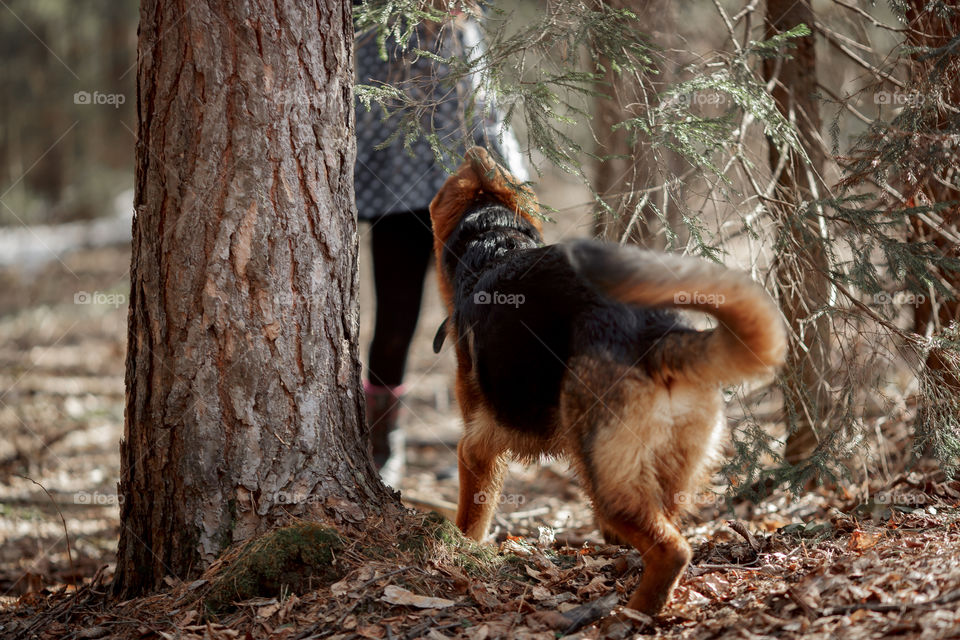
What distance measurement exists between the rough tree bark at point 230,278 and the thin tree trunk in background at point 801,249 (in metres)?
2.27

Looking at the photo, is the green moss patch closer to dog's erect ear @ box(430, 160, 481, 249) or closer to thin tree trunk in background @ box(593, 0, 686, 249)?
dog's erect ear @ box(430, 160, 481, 249)

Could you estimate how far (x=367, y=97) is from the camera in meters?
3.44

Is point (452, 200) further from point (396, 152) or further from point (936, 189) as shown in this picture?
point (936, 189)

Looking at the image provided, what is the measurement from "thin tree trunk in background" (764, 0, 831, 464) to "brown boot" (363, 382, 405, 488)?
7.87 ft

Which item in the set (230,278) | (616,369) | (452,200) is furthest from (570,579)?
(452,200)

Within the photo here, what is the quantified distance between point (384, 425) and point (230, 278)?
213cm

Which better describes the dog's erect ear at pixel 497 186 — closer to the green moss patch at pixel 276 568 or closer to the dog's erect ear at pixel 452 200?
→ the dog's erect ear at pixel 452 200

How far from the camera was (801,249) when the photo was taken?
3.74m

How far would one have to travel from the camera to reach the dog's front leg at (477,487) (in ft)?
11.4

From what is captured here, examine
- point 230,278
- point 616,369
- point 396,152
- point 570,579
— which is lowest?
point 570,579

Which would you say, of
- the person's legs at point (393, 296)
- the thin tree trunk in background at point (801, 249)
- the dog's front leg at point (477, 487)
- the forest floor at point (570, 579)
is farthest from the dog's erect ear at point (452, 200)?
the thin tree trunk in background at point (801, 249)

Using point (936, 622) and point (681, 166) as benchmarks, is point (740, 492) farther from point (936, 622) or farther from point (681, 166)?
point (681, 166)

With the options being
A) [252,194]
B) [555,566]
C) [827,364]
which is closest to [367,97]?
[252,194]

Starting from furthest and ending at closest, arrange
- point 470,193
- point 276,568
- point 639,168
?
1. point 470,193
2. point 639,168
3. point 276,568
